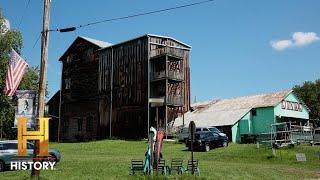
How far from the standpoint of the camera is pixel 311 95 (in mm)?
77250

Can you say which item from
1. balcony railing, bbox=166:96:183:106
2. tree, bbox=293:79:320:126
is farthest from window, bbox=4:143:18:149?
tree, bbox=293:79:320:126

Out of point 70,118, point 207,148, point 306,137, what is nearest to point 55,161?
point 207,148

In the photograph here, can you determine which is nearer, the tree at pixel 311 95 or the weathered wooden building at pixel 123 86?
the weathered wooden building at pixel 123 86

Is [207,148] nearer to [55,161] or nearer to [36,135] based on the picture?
[55,161]

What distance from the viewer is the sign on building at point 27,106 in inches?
723

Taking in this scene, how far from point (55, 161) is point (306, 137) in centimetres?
2376

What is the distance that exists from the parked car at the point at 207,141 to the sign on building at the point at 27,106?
1994 cm

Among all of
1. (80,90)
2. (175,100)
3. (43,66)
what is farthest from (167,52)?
(43,66)

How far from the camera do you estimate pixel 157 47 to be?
52.1 metres

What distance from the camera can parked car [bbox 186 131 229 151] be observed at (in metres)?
36.7

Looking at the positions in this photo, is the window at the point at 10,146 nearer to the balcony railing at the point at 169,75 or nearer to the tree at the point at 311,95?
the balcony railing at the point at 169,75

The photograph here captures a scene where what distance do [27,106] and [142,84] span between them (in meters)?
33.2

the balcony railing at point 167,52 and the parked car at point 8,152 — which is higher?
the balcony railing at point 167,52

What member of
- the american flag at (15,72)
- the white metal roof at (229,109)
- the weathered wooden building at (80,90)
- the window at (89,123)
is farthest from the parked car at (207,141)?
the window at (89,123)
